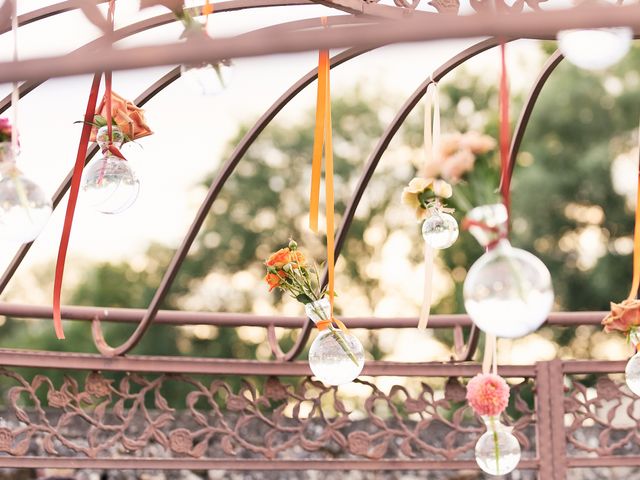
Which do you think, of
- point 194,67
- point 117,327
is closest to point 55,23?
point 194,67

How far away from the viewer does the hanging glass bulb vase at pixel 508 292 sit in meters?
2.64

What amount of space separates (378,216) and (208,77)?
17000 mm

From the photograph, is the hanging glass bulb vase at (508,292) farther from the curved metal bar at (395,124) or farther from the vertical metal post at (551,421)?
the vertical metal post at (551,421)

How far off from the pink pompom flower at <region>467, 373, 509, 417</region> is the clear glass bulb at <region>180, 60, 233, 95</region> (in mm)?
1721

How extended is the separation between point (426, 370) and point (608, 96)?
45.6 feet

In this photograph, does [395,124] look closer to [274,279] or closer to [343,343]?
[274,279]

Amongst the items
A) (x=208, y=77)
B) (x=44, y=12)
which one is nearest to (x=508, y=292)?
(x=208, y=77)

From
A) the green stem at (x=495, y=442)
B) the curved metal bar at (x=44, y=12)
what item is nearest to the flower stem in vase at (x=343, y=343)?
the green stem at (x=495, y=442)

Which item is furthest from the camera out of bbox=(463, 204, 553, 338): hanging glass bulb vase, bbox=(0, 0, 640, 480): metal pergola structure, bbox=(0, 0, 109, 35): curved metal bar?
bbox=(0, 0, 640, 480): metal pergola structure

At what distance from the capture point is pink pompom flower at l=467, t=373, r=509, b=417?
4.30 metres

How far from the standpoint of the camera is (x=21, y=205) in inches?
122

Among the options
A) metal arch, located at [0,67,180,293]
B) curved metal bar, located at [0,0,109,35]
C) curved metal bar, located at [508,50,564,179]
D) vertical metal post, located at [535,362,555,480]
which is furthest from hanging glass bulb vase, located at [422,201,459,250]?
vertical metal post, located at [535,362,555,480]

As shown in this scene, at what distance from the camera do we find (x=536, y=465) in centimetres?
616

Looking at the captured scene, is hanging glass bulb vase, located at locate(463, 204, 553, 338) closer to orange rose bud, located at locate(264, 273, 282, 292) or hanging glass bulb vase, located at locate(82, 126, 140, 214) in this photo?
hanging glass bulb vase, located at locate(82, 126, 140, 214)
